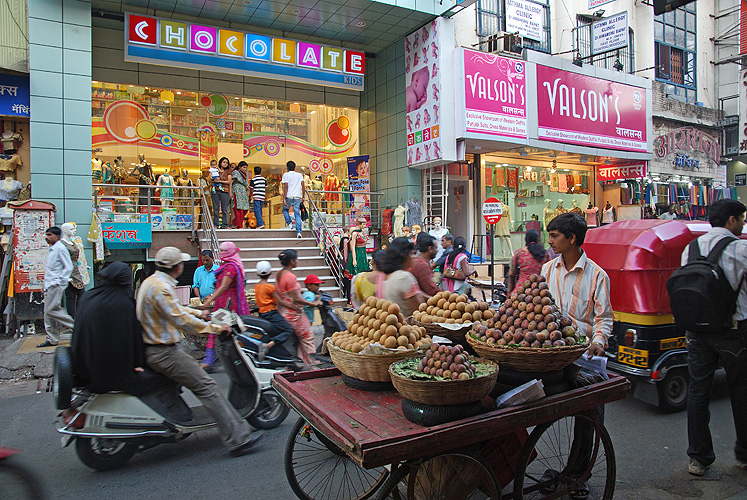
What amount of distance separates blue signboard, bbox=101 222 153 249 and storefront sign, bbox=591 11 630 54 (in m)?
15.6

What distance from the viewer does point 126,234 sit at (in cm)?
1119

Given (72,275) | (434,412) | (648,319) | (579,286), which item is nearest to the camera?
(434,412)

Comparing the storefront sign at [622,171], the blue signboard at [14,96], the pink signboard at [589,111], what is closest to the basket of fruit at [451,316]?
the blue signboard at [14,96]

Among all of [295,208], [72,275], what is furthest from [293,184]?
[72,275]

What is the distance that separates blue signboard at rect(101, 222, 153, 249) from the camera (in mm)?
11023

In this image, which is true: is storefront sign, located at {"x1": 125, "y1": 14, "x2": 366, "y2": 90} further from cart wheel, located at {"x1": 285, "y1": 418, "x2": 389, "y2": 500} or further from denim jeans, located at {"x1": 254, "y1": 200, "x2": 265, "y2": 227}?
cart wheel, located at {"x1": 285, "y1": 418, "x2": 389, "y2": 500}

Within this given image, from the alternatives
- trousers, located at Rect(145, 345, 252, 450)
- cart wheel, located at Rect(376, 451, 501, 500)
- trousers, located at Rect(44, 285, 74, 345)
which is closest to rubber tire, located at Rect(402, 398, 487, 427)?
cart wheel, located at Rect(376, 451, 501, 500)

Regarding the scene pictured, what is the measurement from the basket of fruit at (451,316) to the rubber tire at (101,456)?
8.92ft

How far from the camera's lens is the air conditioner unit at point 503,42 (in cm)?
1542

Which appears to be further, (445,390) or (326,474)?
(326,474)

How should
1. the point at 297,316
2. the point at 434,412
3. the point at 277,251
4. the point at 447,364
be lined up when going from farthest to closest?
the point at 277,251, the point at 297,316, the point at 447,364, the point at 434,412

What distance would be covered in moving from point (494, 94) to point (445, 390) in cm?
1386

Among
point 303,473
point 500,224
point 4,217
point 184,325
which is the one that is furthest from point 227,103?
point 303,473

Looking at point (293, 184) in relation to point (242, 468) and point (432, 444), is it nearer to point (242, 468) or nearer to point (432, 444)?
point (242, 468)
